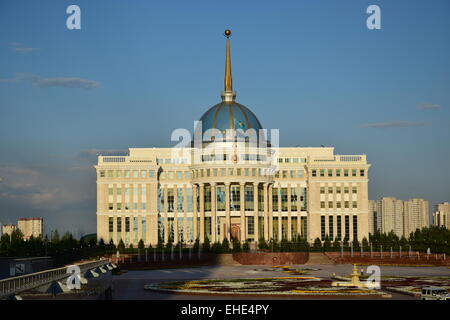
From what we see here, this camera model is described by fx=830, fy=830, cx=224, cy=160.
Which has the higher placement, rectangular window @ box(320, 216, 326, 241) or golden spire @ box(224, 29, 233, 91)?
golden spire @ box(224, 29, 233, 91)

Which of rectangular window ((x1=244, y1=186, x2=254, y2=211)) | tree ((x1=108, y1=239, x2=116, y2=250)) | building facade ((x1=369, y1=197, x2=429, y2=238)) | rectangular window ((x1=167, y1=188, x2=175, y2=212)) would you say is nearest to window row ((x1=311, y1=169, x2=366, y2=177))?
rectangular window ((x1=244, y1=186, x2=254, y2=211))

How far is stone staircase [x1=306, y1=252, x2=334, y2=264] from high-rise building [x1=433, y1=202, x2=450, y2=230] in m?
62.4

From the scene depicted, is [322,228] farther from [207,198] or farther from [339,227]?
[207,198]

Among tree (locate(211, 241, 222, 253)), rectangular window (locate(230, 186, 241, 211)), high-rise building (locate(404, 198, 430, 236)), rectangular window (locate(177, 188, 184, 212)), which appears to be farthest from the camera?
high-rise building (locate(404, 198, 430, 236))

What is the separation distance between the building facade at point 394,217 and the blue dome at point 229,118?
125 ft

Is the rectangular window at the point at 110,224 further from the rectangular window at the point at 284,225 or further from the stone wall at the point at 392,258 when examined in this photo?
the stone wall at the point at 392,258

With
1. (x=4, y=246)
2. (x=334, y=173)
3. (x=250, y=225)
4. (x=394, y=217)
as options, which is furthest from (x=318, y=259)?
(x=394, y=217)

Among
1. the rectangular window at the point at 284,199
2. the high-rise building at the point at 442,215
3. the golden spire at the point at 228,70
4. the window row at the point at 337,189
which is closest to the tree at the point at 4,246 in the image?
the rectangular window at the point at 284,199

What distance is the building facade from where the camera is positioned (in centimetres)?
13350

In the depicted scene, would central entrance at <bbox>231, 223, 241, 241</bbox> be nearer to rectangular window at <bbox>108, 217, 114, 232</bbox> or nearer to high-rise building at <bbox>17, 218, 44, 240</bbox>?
rectangular window at <bbox>108, 217, 114, 232</bbox>

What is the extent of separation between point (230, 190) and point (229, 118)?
881cm

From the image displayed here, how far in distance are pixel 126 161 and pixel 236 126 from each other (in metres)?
14.6

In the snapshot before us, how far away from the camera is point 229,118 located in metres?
102

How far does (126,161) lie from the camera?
4080 inches
